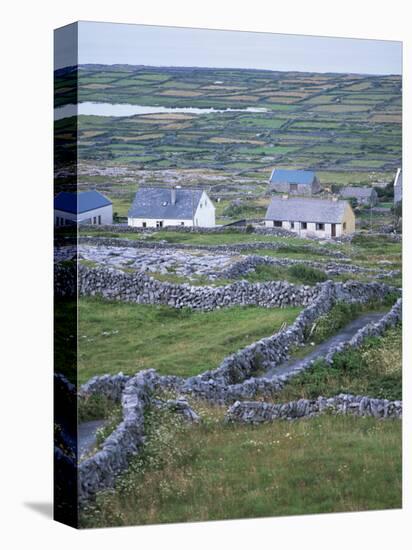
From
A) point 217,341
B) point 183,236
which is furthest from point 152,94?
point 217,341

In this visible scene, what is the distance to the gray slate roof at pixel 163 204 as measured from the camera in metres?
25.2

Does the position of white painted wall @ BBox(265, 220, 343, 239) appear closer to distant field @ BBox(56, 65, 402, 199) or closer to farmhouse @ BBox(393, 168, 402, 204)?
distant field @ BBox(56, 65, 402, 199)

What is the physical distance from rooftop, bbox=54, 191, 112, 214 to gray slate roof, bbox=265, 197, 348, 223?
320 cm

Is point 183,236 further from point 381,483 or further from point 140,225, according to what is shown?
point 381,483

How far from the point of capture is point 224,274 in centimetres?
2589

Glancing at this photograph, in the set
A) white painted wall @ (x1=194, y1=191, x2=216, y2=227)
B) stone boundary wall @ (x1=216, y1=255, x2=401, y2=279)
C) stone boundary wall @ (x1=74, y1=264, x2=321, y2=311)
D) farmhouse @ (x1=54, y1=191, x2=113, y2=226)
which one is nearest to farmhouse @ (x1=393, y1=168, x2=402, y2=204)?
stone boundary wall @ (x1=216, y1=255, x2=401, y2=279)

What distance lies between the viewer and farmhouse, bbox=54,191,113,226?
2419cm

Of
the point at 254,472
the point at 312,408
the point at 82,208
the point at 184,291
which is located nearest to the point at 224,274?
the point at 184,291

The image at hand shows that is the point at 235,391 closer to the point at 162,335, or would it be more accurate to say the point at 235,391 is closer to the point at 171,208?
the point at 162,335

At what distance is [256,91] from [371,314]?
426 cm

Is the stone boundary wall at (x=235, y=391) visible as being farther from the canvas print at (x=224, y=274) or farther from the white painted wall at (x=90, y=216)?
the white painted wall at (x=90, y=216)

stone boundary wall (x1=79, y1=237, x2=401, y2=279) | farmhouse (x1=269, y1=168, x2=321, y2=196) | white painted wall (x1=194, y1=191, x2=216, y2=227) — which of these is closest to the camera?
stone boundary wall (x1=79, y1=237, x2=401, y2=279)

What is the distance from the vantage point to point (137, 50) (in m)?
25.0

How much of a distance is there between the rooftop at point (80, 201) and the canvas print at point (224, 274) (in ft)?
0.12
